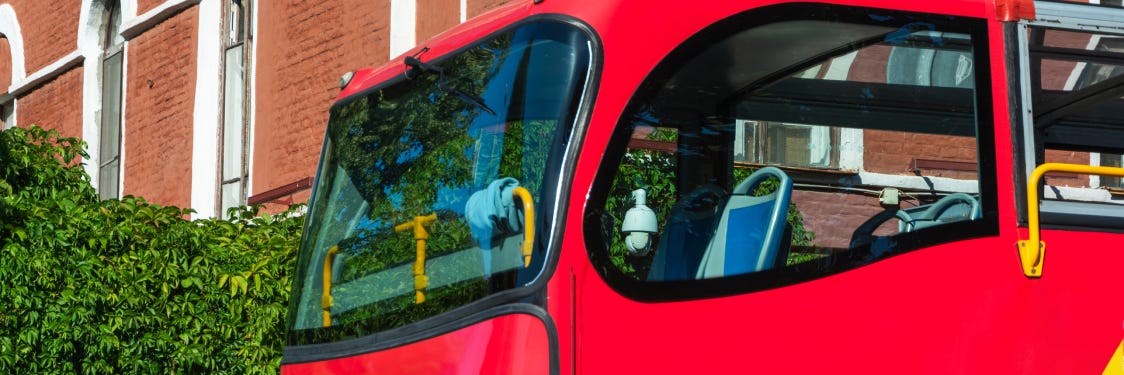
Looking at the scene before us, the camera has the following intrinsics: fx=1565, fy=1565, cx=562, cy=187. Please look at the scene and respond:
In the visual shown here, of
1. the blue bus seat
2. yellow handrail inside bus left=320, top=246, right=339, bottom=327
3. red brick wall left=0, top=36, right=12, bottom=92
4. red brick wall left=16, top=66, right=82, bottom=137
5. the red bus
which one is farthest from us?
red brick wall left=0, top=36, right=12, bottom=92

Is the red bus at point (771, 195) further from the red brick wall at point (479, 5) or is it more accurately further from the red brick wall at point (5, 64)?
the red brick wall at point (5, 64)

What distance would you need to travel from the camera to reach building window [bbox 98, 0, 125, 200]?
21594mm

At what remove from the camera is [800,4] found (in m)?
5.10

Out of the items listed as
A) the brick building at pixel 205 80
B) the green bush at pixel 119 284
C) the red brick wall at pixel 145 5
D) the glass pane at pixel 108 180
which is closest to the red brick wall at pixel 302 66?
the brick building at pixel 205 80

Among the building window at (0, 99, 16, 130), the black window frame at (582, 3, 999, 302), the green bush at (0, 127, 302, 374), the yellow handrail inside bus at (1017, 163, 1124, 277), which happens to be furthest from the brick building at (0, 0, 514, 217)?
the yellow handrail inside bus at (1017, 163, 1124, 277)

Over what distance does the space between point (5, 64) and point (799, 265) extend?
2330 cm

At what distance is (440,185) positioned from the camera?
5418 mm

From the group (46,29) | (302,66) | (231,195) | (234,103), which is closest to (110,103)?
(46,29)

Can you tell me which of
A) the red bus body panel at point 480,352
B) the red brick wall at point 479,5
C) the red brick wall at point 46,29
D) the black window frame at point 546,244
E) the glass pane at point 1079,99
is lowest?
the red bus body panel at point 480,352

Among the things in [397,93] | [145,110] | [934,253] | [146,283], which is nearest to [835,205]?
[934,253]

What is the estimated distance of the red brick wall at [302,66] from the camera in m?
15.6

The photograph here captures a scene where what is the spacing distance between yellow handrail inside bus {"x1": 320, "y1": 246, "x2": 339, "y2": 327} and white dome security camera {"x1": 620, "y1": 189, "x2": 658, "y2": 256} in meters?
1.52

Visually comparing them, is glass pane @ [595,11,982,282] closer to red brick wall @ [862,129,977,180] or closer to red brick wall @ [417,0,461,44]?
red brick wall @ [862,129,977,180]

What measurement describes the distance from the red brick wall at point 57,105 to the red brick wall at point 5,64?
70 cm
